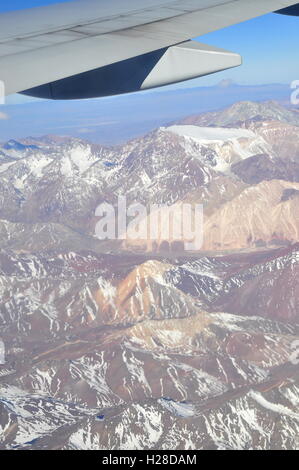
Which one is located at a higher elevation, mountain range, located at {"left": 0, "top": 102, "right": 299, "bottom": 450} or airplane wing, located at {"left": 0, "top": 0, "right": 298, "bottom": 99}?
airplane wing, located at {"left": 0, "top": 0, "right": 298, "bottom": 99}

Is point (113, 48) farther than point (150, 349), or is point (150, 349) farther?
point (150, 349)

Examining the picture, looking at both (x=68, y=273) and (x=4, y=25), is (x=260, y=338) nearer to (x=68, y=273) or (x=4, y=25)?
(x=68, y=273)

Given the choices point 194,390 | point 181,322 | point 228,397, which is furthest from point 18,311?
point 228,397

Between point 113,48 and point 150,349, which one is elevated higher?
point 113,48

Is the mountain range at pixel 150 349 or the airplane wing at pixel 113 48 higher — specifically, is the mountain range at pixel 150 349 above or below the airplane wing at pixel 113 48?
below

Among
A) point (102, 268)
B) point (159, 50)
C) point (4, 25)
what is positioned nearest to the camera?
point (159, 50)

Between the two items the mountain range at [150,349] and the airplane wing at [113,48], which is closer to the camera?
the airplane wing at [113,48]

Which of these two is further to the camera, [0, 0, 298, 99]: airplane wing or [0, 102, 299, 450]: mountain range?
[0, 102, 299, 450]: mountain range

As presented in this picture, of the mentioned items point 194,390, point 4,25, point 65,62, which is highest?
point 4,25
